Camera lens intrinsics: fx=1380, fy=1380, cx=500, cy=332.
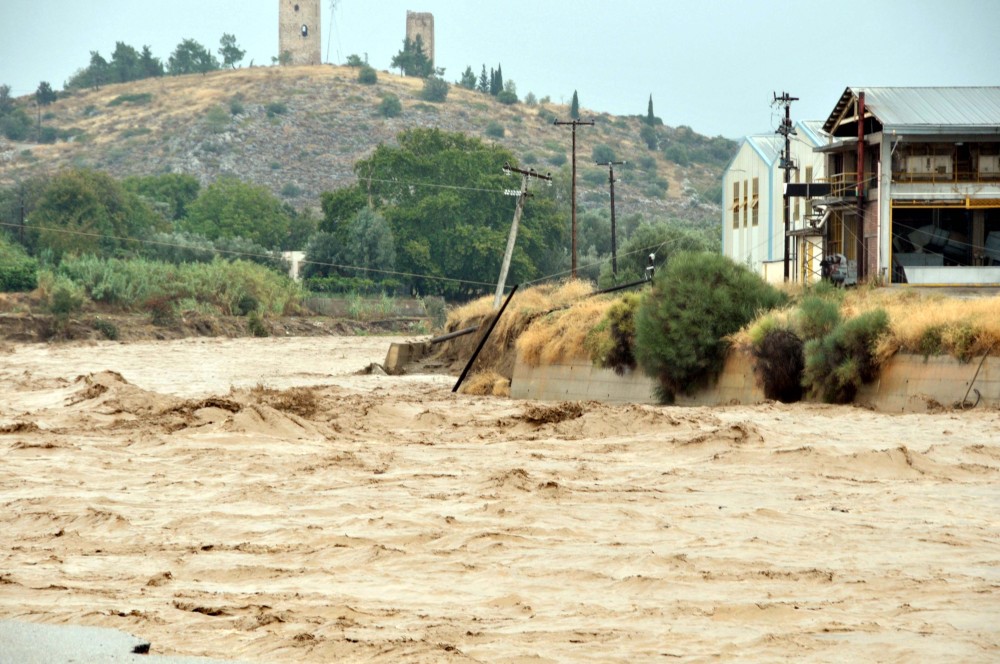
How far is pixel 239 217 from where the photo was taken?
105m

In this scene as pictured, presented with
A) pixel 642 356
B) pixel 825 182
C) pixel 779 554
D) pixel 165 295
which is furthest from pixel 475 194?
pixel 779 554

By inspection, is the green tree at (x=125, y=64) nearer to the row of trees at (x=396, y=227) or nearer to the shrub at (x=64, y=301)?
the row of trees at (x=396, y=227)

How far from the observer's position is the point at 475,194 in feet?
309

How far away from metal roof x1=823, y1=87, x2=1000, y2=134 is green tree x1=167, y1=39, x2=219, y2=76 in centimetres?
15441

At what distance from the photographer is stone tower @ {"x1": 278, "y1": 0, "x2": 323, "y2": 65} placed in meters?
192

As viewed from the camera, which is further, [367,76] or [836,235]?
[367,76]

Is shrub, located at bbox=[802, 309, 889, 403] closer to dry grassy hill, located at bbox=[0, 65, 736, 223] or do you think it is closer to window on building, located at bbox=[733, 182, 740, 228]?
window on building, located at bbox=[733, 182, 740, 228]

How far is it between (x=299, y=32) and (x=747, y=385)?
6811 inches

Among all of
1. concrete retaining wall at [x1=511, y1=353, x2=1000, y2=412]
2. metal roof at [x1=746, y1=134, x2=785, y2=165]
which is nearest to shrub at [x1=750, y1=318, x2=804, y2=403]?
concrete retaining wall at [x1=511, y1=353, x2=1000, y2=412]

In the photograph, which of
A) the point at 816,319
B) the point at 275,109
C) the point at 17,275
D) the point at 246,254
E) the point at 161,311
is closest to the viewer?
the point at 816,319

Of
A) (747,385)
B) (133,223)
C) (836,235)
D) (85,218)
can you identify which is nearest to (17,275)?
(85,218)

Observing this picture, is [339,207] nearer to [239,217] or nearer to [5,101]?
[239,217]

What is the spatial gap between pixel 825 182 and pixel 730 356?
870 inches

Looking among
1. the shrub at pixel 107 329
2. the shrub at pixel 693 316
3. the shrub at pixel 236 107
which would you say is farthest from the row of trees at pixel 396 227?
the shrub at pixel 236 107
